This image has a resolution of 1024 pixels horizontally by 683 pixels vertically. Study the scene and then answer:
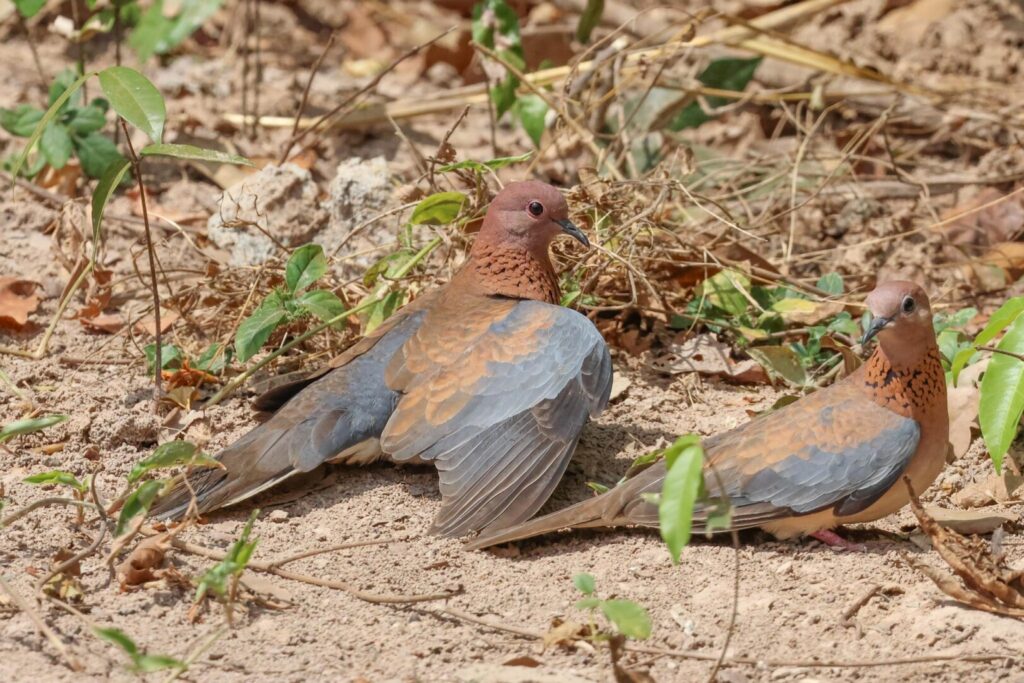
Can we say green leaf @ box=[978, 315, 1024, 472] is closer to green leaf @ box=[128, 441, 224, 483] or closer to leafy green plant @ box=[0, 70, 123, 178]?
green leaf @ box=[128, 441, 224, 483]

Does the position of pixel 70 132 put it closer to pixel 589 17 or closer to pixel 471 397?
pixel 589 17

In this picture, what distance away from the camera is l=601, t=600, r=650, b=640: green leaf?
10.4ft

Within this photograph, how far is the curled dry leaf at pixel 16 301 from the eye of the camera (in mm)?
5598

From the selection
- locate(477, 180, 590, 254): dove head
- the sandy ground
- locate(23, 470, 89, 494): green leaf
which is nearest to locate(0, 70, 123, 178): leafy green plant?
the sandy ground

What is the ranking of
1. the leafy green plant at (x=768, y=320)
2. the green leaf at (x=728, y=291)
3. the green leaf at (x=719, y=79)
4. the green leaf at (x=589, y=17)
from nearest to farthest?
the leafy green plant at (x=768, y=320), the green leaf at (x=728, y=291), the green leaf at (x=589, y=17), the green leaf at (x=719, y=79)

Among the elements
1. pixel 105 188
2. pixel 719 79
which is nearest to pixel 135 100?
pixel 105 188

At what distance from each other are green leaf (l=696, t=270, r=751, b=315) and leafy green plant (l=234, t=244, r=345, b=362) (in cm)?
162

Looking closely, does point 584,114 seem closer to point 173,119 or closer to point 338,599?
point 173,119

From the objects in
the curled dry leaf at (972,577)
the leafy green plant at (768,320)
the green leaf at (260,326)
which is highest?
the green leaf at (260,326)

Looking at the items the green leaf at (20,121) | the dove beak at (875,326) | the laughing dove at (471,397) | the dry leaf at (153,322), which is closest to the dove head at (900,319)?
the dove beak at (875,326)

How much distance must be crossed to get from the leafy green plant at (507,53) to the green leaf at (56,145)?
1887mm

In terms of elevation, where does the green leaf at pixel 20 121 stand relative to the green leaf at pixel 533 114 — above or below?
above

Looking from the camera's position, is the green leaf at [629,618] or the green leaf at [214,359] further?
the green leaf at [214,359]

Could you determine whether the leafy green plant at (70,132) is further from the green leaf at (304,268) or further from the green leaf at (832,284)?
the green leaf at (832,284)
